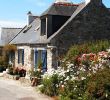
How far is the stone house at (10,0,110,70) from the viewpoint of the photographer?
24672 millimetres

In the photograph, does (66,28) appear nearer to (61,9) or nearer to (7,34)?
(61,9)

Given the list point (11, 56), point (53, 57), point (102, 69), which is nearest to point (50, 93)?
point (102, 69)

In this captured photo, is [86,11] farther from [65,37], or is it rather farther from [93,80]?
[93,80]

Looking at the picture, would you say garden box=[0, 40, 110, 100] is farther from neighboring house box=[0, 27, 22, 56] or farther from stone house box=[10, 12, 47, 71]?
neighboring house box=[0, 27, 22, 56]

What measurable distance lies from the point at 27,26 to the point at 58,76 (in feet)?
58.2

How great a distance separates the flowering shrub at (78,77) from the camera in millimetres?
14828

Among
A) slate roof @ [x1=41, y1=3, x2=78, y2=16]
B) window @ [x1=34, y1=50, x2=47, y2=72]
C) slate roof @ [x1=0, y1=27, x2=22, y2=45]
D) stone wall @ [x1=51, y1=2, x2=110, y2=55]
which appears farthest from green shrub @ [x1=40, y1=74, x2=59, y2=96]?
slate roof @ [x1=0, y1=27, x2=22, y2=45]

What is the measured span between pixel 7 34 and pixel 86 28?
601 inches

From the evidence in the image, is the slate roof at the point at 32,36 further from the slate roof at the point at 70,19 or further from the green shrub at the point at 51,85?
the green shrub at the point at 51,85

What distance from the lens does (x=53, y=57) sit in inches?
963

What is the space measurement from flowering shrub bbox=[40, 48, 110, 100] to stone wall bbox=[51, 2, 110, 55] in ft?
22.0

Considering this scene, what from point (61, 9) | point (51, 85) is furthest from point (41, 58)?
point (51, 85)

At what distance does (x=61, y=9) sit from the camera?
2659cm

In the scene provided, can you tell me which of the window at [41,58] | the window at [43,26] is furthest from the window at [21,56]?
the window at [43,26]
